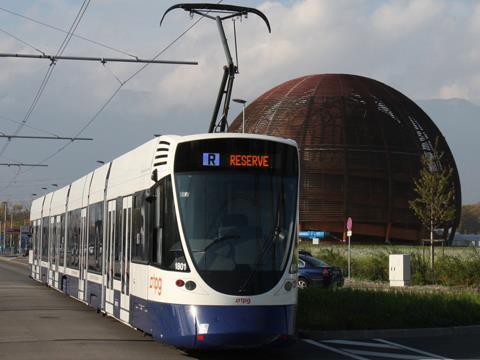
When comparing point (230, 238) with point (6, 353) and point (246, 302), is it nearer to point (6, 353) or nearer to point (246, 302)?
point (246, 302)

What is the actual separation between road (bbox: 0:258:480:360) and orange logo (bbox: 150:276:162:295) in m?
1.00

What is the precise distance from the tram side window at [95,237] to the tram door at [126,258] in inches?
111

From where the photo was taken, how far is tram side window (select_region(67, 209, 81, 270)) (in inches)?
884

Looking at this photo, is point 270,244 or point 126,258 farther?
point 126,258

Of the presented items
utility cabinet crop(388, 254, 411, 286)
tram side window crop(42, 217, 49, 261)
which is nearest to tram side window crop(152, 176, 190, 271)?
tram side window crop(42, 217, 49, 261)

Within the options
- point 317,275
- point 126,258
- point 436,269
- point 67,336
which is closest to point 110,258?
point 126,258

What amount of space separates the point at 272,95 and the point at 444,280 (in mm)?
62427

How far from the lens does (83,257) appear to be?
2105 cm

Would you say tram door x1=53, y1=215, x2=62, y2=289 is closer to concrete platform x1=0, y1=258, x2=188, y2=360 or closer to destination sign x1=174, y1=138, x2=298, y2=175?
concrete platform x1=0, y1=258, x2=188, y2=360

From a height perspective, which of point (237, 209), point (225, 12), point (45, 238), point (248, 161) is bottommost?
point (45, 238)

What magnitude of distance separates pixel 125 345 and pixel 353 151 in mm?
73941

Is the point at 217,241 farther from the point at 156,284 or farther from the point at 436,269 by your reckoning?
the point at 436,269

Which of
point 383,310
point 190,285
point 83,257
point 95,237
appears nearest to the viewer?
point 190,285

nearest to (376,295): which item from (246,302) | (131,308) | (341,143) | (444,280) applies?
(131,308)
